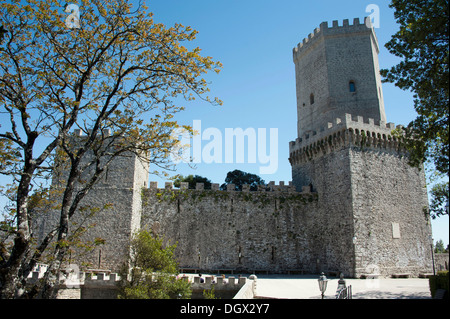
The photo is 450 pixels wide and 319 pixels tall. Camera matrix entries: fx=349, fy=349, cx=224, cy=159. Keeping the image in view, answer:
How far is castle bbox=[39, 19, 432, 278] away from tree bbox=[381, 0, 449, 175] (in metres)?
9.94

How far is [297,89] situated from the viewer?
29.8 meters

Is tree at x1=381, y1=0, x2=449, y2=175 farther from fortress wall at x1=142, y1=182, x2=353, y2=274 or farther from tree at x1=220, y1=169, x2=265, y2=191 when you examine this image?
tree at x1=220, y1=169, x2=265, y2=191

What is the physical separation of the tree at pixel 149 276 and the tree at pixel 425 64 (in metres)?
12.1

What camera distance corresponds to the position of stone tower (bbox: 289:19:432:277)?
2161cm

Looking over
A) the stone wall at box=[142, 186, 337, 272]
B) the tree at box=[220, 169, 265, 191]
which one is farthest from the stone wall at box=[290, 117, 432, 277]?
the tree at box=[220, 169, 265, 191]

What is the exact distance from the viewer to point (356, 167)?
2239 centimetres

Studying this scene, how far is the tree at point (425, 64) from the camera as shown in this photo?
1023 cm

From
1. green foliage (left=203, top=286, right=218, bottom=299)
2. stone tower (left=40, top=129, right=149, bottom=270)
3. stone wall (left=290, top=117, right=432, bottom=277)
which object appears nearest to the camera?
green foliage (left=203, top=286, right=218, bottom=299)

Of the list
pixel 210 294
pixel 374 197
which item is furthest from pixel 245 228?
pixel 374 197

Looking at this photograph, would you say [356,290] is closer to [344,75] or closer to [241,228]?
[241,228]

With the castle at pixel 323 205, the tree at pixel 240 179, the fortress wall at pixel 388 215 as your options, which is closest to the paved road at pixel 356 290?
the fortress wall at pixel 388 215

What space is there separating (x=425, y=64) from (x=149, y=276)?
14854 millimetres

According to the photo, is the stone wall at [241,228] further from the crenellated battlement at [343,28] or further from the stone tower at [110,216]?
the crenellated battlement at [343,28]
